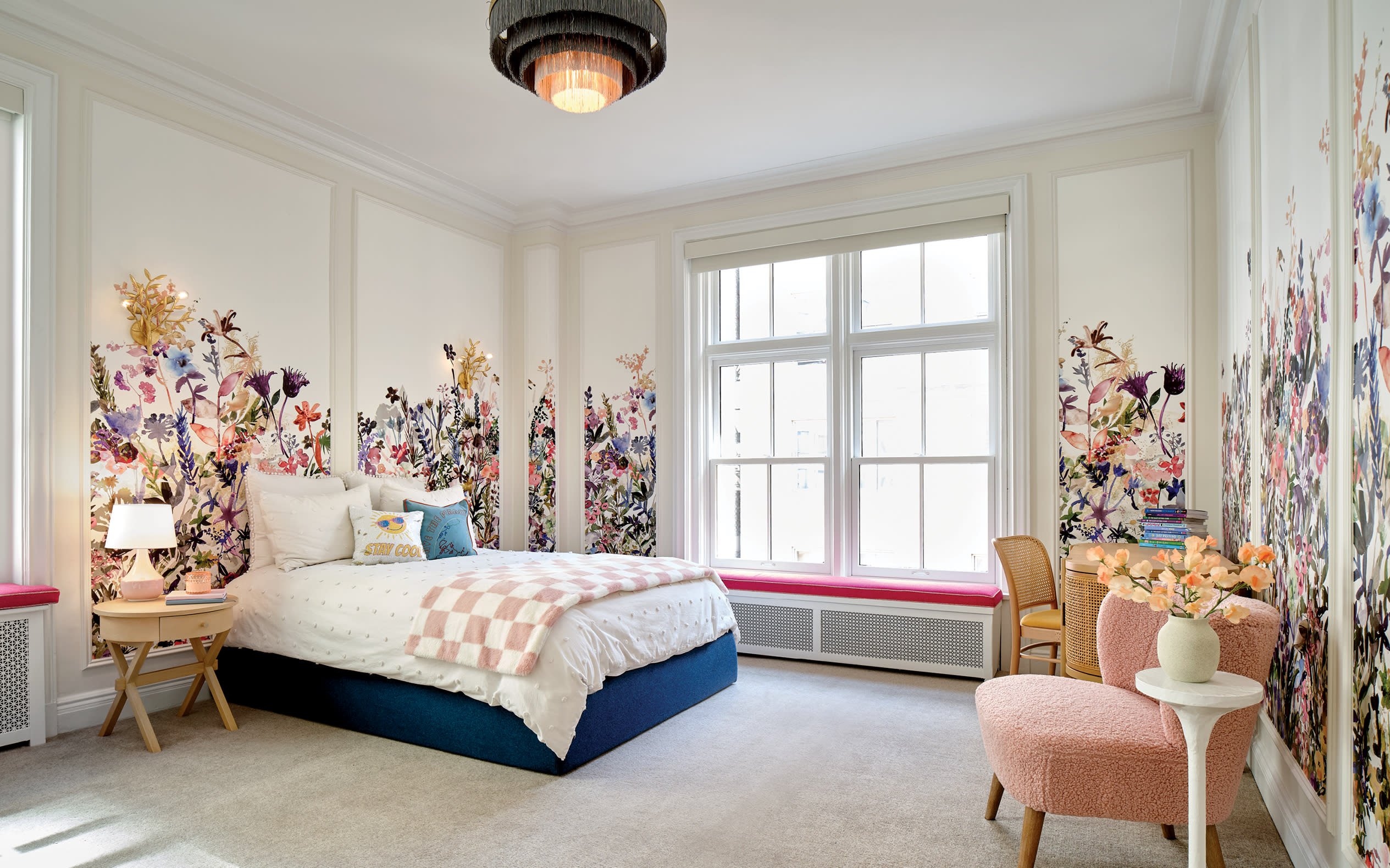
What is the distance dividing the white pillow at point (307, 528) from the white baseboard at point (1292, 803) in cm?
410

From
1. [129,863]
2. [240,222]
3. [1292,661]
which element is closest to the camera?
[129,863]

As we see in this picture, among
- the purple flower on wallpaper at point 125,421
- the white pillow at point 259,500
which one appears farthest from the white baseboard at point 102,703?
the purple flower on wallpaper at point 125,421

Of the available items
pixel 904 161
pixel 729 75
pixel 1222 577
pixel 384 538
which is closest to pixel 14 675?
pixel 384 538

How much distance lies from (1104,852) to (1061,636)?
1.38 m

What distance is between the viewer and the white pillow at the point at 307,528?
4168 millimetres

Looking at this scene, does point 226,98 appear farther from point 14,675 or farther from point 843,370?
point 843,370

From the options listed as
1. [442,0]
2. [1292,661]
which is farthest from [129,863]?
[1292,661]

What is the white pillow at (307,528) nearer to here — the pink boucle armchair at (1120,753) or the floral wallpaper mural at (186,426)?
the floral wallpaper mural at (186,426)

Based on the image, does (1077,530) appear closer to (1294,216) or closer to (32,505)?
(1294,216)

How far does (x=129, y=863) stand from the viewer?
2.45 m

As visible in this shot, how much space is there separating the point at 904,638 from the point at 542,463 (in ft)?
9.09

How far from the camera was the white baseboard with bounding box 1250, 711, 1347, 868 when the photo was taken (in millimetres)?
2229

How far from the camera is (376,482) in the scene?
485cm

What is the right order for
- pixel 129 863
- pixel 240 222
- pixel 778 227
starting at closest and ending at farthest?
1. pixel 129 863
2. pixel 240 222
3. pixel 778 227
